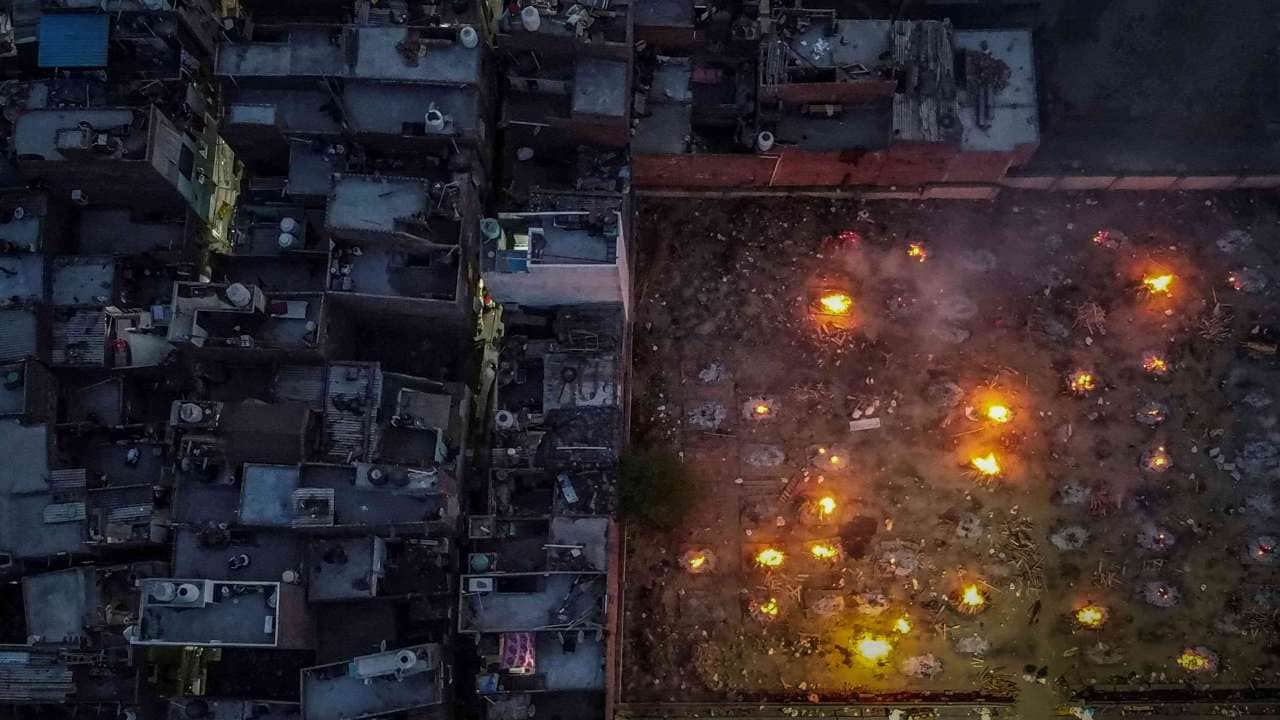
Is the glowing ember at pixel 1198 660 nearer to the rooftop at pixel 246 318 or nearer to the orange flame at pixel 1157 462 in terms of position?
the orange flame at pixel 1157 462

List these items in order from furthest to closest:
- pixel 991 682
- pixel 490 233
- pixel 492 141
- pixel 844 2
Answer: pixel 844 2
pixel 492 141
pixel 991 682
pixel 490 233

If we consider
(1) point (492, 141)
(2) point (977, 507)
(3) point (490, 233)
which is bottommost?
(2) point (977, 507)

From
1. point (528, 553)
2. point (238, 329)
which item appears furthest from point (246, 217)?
point (528, 553)

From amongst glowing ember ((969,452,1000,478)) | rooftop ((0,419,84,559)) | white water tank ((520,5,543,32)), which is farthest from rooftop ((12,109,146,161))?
glowing ember ((969,452,1000,478))

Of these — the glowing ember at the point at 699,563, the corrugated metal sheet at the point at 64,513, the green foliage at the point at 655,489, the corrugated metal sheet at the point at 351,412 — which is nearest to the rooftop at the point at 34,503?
the corrugated metal sheet at the point at 64,513

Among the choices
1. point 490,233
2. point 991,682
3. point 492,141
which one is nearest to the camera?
point 490,233

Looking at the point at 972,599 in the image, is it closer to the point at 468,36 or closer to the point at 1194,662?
the point at 1194,662

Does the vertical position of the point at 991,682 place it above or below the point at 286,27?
below

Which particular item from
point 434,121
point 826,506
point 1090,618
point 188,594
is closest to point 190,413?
point 188,594

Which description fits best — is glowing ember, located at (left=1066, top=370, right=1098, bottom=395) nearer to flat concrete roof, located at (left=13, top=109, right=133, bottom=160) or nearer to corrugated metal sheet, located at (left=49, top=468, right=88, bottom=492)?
flat concrete roof, located at (left=13, top=109, right=133, bottom=160)

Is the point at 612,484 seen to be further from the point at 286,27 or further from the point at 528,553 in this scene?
the point at 286,27

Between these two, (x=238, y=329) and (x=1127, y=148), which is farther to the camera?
(x=1127, y=148)
